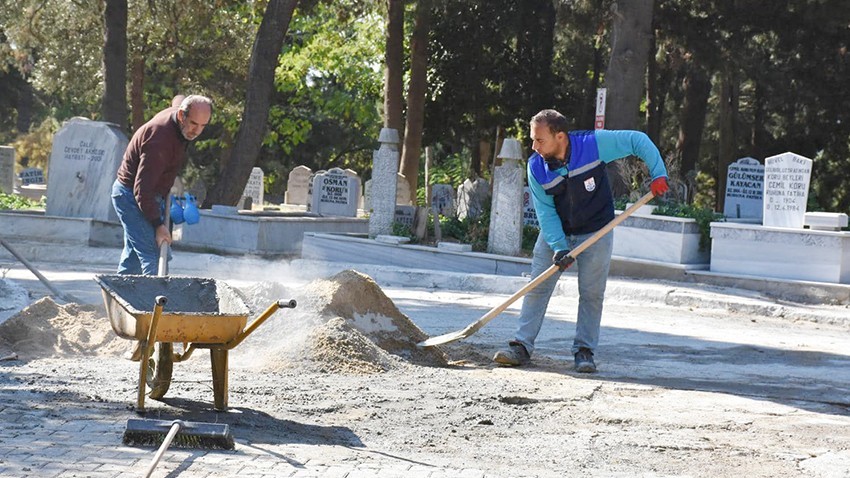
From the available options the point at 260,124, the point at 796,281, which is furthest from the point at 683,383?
the point at 260,124

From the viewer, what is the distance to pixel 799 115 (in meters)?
31.0

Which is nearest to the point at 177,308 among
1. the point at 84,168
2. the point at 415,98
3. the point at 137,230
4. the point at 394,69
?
the point at 137,230

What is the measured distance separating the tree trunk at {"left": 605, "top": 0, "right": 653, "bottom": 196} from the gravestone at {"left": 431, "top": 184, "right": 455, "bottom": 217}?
797cm

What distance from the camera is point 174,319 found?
6.39 m

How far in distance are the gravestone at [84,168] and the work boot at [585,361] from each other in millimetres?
12182

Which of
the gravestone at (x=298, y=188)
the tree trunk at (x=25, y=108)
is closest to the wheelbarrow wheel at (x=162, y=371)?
the gravestone at (x=298, y=188)

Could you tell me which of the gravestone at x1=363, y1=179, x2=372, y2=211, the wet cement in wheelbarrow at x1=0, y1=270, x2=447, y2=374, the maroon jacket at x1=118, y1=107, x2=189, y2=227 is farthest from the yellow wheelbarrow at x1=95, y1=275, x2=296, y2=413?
the gravestone at x1=363, y1=179, x2=372, y2=211

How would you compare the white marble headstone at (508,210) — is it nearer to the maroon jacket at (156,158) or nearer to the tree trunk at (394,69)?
the maroon jacket at (156,158)

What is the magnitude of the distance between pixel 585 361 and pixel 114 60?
1716 cm

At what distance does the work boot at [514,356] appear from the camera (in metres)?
9.20

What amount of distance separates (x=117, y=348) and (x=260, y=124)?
13400 mm

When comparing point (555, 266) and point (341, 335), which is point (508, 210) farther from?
point (341, 335)

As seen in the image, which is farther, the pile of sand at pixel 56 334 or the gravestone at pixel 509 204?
the gravestone at pixel 509 204

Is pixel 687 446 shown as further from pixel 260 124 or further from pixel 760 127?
pixel 760 127
